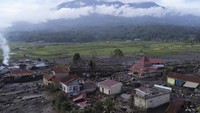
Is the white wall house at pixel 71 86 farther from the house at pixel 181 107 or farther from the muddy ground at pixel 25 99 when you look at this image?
the house at pixel 181 107

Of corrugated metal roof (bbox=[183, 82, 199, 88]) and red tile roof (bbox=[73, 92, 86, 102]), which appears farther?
corrugated metal roof (bbox=[183, 82, 199, 88])

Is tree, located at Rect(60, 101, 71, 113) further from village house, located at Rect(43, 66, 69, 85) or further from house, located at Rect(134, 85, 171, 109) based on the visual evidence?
village house, located at Rect(43, 66, 69, 85)

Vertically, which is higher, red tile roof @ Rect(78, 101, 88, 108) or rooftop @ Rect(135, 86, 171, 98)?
rooftop @ Rect(135, 86, 171, 98)

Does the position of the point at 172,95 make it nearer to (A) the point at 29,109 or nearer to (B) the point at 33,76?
(A) the point at 29,109

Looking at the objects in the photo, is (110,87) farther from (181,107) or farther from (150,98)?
(181,107)

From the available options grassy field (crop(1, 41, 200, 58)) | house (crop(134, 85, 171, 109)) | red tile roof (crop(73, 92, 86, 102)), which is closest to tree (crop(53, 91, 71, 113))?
red tile roof (crop(73, 92, 86, 102))

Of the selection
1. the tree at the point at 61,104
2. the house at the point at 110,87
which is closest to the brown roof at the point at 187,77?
the house at the point at 110,87

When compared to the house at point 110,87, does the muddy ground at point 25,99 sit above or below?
below

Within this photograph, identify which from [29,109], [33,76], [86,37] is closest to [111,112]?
[29,109]
